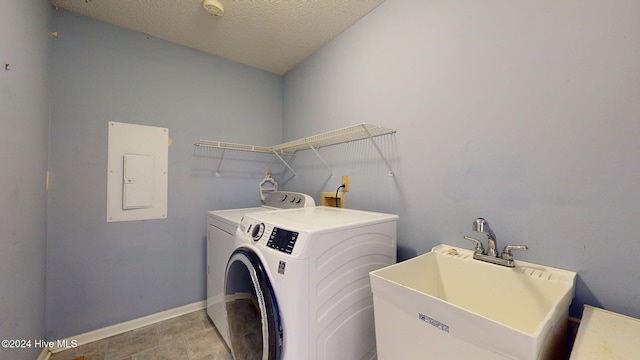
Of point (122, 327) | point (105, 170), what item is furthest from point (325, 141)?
point (122, 327)

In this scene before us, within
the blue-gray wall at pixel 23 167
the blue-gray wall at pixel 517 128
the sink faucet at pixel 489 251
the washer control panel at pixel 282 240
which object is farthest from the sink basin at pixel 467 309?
the blue-gray wall at pixel 23 167

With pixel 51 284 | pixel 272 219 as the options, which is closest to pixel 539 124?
pixel 272 219

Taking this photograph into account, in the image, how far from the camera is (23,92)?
1.27 meters

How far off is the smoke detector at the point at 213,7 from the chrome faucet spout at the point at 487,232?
2173 millimetres

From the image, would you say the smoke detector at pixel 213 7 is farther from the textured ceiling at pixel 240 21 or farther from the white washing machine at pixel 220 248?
the white washing machine at pixel 220 248

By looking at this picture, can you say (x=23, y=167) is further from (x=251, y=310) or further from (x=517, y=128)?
(x=517, y=128)

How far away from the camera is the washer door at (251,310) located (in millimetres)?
989

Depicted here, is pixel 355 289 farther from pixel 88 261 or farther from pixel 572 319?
pixel 88 261

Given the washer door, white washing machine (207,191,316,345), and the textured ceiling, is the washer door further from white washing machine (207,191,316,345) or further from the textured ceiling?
the textured ceiling

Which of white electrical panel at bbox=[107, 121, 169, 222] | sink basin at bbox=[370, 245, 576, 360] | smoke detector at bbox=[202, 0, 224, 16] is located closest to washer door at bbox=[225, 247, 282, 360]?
sink basin at bbox=[370, 245, 576, 360]

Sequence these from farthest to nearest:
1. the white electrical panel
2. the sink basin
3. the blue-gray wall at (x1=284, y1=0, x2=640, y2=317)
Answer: the white electrical panel
the blue-gray wall at (x1=284, y1=0, x2=640, y2=317)
the sink basin

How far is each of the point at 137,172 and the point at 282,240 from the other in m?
1.76

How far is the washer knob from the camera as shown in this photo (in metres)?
1.19

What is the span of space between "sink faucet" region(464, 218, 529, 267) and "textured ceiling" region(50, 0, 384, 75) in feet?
5.46
